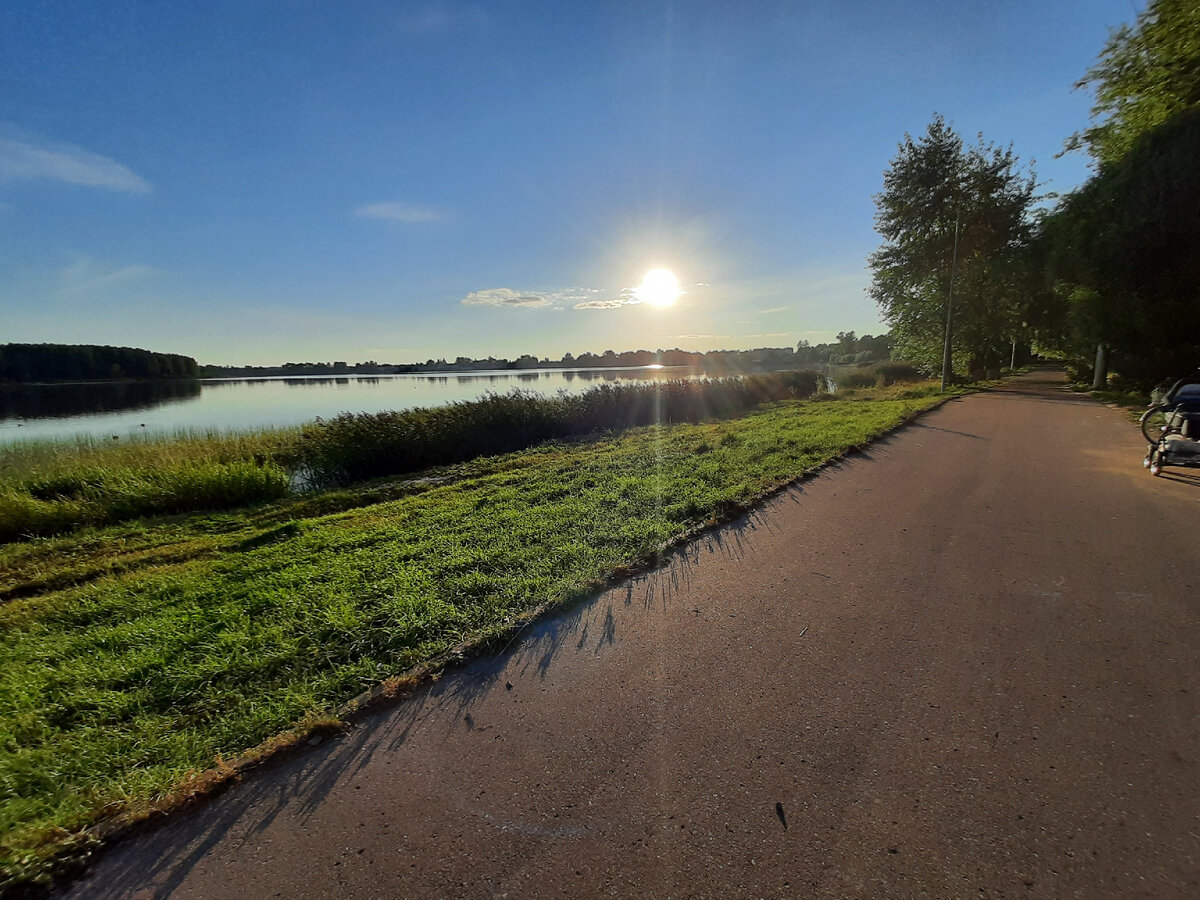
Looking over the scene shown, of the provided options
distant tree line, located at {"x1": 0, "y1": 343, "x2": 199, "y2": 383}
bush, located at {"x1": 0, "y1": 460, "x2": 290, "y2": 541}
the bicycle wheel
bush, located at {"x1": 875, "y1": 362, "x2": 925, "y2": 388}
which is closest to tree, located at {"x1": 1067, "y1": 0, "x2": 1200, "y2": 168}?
the bicycle wheel

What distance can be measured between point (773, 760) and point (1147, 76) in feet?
72.5

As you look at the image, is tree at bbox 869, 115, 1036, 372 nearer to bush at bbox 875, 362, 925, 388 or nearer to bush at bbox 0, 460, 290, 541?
bush at bbox 875, 362, 925, 388

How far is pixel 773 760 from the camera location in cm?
228

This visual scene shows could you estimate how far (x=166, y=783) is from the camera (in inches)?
87.5

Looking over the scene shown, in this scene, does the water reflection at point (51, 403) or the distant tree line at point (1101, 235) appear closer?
the distant tree line at point (1101, 235)

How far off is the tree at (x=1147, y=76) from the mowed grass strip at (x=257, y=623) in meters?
16.3

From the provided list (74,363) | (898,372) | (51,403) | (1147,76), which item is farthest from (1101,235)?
(74,363)

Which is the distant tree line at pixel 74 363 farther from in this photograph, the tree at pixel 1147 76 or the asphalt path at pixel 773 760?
the tree at pixel 1147 76

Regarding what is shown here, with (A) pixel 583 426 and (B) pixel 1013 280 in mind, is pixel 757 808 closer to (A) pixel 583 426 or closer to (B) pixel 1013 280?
(A) pixel 583 426

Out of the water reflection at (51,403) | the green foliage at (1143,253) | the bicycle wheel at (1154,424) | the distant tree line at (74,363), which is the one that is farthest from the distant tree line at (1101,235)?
the distant tree line at (74,363)

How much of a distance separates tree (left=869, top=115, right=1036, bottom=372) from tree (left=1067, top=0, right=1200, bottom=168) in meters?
8.45

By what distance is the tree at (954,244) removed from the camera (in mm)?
25141

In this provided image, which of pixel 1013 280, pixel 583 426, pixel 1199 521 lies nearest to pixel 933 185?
pixel 1013 280

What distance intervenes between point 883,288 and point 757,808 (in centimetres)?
3330
